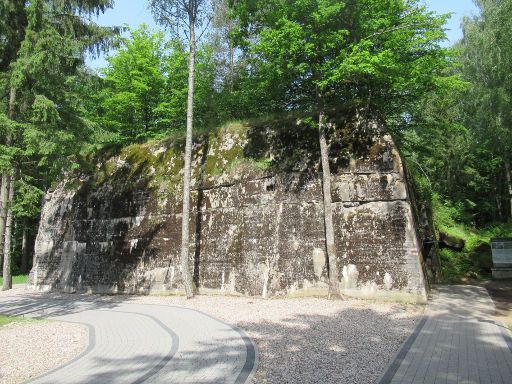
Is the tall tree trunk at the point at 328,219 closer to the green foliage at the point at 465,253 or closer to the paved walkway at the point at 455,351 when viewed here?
the paved walkway at the point at 455,351

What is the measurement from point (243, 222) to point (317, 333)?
20.5 feet

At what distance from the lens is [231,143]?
48.7 feet

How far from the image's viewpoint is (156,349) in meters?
6.49

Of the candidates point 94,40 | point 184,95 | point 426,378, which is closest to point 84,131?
point 94,40

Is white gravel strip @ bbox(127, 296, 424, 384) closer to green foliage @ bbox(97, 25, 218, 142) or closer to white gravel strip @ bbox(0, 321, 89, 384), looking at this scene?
white gravel strip @ bbox(0, 321, 89, 384)

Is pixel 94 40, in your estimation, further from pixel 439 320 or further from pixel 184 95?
pixel 439 320

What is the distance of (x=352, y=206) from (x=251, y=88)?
5832 mm

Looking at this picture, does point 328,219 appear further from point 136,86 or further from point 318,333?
point 136,86

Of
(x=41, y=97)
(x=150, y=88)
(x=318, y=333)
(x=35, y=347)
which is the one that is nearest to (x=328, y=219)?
(x=318, y=333)

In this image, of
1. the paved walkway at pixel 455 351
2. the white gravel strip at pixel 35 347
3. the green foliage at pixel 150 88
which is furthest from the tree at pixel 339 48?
the green foliage at pixel 150 88

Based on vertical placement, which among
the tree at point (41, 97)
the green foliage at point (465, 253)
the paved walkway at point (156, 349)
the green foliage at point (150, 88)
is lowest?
the paved walkway at point (156, 349)

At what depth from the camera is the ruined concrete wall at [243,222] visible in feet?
37.2

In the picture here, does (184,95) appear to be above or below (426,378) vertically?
above

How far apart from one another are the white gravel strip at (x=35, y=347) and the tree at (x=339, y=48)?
659 cm
